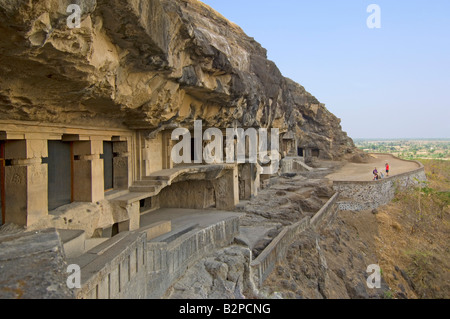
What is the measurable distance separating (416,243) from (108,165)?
14.4 metres

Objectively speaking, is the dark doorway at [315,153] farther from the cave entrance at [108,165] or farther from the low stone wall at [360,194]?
the cave entrance at [108,165]

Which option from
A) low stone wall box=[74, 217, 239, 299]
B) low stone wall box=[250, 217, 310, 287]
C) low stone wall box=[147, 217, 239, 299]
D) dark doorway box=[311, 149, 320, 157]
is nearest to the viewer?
low stone wall box=[74, 217, 239, 299]

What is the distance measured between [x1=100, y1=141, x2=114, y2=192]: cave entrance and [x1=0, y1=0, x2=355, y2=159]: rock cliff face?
2.18 feet

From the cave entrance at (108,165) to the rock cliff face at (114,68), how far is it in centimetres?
66

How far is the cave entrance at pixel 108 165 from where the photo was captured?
23.6 ft

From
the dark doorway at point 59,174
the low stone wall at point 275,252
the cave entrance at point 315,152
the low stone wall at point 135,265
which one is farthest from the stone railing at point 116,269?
the cave entrance at point 315,152

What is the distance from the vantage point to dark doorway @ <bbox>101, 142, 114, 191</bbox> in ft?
23.6

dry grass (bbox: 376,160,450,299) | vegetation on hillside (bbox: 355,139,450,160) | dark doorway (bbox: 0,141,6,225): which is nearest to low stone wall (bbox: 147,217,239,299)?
dark doorway (bbox: 0,141,6,225)

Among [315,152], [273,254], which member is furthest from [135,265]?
[315,152]

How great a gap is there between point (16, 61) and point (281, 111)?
1438cm

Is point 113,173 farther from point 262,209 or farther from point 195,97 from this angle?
point 262,209

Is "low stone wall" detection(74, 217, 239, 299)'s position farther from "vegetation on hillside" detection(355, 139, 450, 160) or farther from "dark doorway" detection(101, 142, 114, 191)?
"vegetation on hillside" detection(355, 139, 450, 160)
